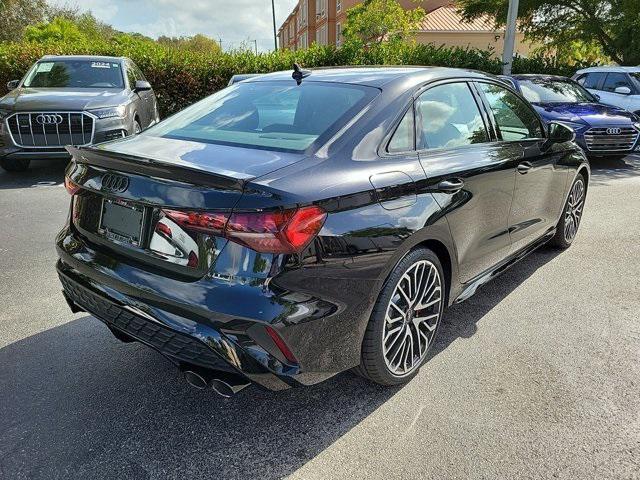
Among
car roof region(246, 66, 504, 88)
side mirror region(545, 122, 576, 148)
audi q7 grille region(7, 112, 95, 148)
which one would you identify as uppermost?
car roof region(246, 66, 504, 88)

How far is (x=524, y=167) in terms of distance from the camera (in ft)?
11.9

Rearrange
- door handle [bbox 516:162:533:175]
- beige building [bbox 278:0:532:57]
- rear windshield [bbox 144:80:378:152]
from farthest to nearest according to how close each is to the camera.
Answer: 1. beige building [bbox 278:0:532:57]
2. door handle [bbox 516:162:533:175]
3. rear windshield [bbox 144:80:378:152]

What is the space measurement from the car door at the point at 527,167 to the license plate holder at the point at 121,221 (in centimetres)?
238

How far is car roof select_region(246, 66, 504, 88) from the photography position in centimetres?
292

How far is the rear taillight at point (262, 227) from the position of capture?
1.99 m

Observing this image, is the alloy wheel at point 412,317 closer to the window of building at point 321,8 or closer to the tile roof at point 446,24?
the tile roof at point 446,24

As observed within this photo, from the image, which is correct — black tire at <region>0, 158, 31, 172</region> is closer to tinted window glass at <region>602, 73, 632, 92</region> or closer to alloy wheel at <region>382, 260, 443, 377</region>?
alloy wheel at <region>382, 260, 443, 377</region>

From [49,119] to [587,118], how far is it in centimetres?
850

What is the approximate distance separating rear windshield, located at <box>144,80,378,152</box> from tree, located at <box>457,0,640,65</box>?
18.0 metres

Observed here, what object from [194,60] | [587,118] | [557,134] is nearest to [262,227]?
[557,134]

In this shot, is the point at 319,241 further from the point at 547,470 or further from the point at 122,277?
Answer: the point at 547,470

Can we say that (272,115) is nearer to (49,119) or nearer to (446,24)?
(49,119)

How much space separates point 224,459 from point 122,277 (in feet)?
2.98

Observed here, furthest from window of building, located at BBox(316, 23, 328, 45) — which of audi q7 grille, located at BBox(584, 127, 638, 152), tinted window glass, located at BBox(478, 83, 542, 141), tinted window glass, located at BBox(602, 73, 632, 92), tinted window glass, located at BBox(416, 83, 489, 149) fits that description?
tinted window glass, located at BBox(416, 83, 489, 149)
